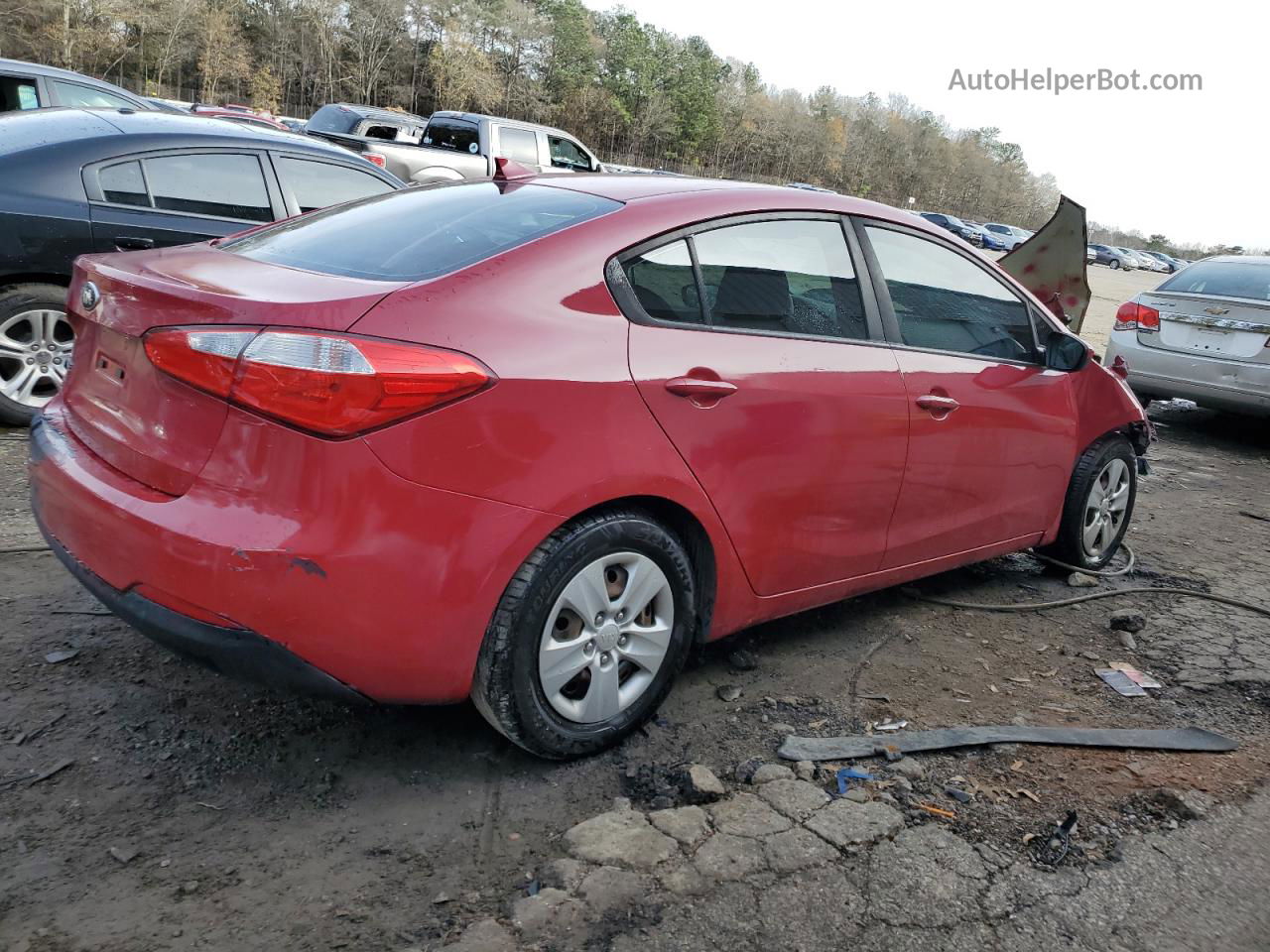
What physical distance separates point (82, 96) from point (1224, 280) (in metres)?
10.8

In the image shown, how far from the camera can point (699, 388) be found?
2.85 metres

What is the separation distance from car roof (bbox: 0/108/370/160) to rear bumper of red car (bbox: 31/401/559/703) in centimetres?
381

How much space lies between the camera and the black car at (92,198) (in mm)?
5238

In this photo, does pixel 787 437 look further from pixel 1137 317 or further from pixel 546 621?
pixel 1137 317

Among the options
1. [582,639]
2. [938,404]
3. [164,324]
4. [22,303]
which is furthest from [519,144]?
[582,639]

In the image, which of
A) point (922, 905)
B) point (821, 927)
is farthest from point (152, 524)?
point (922, 905)

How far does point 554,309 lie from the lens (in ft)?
8.59

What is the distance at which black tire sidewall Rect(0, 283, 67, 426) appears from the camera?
5.25 m

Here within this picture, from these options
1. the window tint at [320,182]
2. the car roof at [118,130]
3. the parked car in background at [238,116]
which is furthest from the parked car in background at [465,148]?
the car roof at [118,130]

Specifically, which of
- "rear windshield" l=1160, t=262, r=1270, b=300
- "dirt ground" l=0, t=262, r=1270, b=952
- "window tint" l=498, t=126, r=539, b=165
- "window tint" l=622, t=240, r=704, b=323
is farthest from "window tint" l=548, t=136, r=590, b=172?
"window tint" l=622, t=240, r=704, b=323

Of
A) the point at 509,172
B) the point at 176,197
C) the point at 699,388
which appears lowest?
the point at 699,388

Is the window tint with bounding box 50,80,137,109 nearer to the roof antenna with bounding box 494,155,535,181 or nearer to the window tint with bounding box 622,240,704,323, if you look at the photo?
the roof antenna with bounding box 494,155,535,181

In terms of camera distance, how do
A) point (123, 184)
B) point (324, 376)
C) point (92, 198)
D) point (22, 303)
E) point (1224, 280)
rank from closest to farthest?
1. point (324, 376)
2. point (22, 303)
3. point (92, 198)
4. point (123, 184)
5. point (1224, 280)

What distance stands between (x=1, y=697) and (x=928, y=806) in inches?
104
